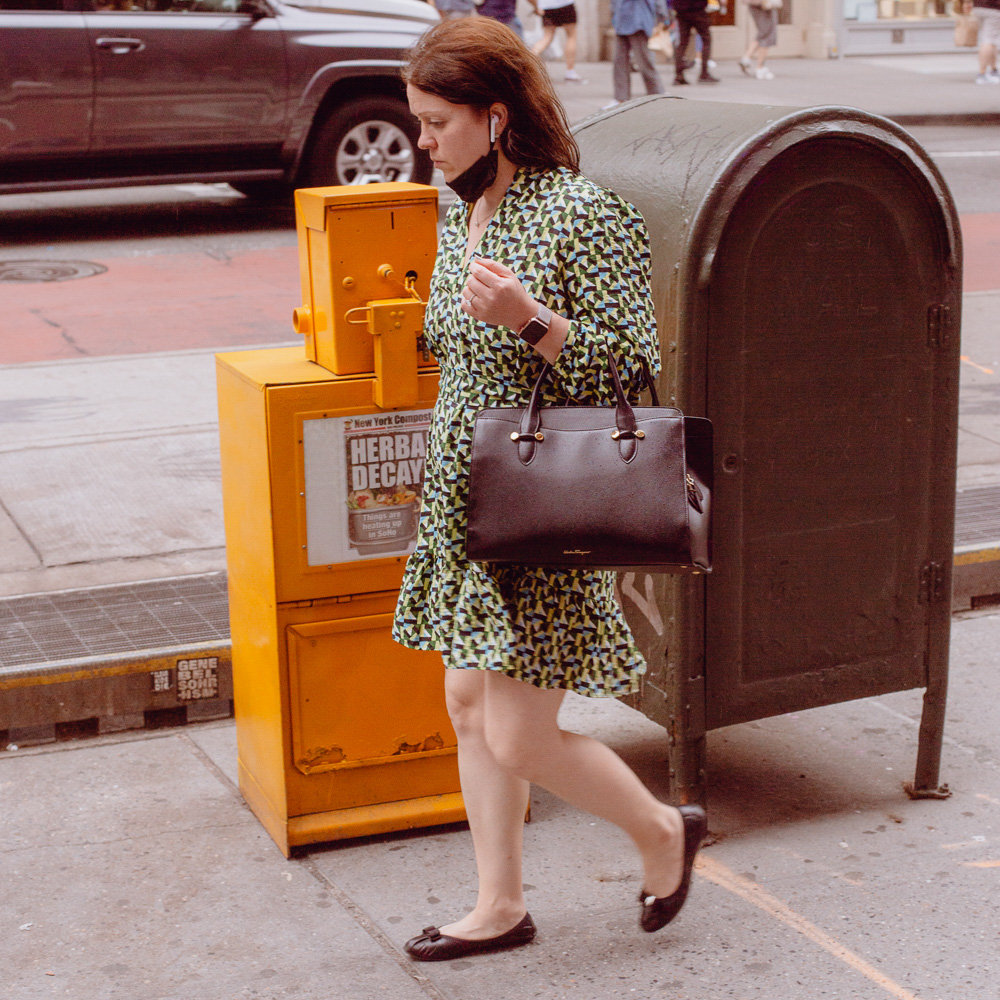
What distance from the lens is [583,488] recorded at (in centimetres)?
266

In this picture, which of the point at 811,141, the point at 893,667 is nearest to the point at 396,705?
the point at 893,667

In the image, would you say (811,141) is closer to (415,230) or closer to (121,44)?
(415,230)

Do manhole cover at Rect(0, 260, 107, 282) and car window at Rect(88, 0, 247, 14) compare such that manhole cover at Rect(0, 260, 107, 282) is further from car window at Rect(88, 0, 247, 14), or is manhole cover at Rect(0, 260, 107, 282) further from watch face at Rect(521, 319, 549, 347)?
watch face at Rect(521, 319, 549, 347)

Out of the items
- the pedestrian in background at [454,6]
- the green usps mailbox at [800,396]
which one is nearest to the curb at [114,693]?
the green usps mailbox at [800,396]

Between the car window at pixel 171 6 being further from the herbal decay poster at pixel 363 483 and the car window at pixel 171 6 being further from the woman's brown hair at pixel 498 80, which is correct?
the woman's brown hair at pixel 498 80

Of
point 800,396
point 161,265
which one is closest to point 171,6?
point 161,265

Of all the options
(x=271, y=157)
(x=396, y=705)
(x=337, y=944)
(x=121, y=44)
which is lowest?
(x=337, y=944)

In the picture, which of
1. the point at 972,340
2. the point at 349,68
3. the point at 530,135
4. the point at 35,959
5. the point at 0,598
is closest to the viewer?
the point at 530,135

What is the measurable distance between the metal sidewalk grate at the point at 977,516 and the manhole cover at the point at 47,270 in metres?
6.01

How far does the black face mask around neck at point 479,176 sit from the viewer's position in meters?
2.81

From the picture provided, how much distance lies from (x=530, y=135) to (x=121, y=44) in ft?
26.4

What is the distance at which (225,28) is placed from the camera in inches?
407

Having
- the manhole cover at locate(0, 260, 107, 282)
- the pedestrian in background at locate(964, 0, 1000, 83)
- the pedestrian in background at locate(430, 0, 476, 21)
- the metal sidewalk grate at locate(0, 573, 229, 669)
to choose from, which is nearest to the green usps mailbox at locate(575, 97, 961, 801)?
the metal sidewalk grate at locate(0, 573, 229, 669)

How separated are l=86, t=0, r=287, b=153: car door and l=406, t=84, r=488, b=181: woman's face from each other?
790cm
